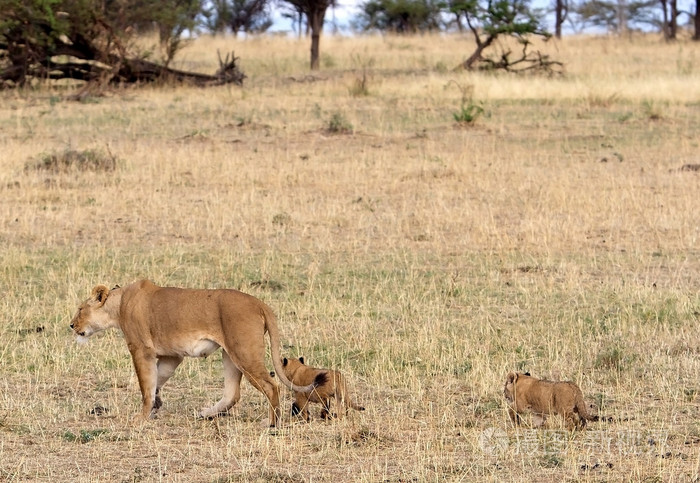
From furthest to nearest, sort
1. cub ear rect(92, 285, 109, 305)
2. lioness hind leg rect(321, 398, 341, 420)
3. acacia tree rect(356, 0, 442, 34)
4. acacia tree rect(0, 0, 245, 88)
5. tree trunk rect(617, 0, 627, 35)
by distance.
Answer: tree trunk rect(617, 0, 627, 35)
acacia tree rect(356, 0, 442, 34)
acacia tree rect(0, 0, 245, 88)
cub ear rect(92, 285, 109, 305)
lioness hind leg rect(321, 398, 341, 420)

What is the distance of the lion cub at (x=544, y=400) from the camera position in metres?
5.83

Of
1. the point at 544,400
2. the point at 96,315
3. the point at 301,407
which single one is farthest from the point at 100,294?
the point at 544,400

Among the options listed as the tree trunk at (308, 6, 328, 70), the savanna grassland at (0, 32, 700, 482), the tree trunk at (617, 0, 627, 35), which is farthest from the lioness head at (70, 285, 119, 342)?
the tree trunk at (617, 0, 627, 35)

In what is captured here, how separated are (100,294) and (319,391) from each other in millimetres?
1340

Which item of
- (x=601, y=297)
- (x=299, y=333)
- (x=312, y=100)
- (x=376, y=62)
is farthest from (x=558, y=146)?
(x=376, y=62)

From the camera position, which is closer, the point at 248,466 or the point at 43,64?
the point at 248,466

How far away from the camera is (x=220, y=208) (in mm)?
12992

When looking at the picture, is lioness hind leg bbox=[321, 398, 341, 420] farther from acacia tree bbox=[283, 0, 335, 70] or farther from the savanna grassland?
acacia tree bbox=[283, 0, 335, 70]

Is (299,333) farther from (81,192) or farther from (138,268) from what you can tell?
(81,192)

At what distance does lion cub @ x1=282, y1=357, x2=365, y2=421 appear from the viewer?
239 inches

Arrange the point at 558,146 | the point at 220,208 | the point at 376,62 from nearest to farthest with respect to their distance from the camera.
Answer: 1. the point at 220,208
2. the point at 558,146
3. the point at 376,62

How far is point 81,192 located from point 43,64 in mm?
12321

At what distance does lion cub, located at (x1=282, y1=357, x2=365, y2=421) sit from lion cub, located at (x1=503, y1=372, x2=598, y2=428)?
2.71ft

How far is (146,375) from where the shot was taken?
615 cm
